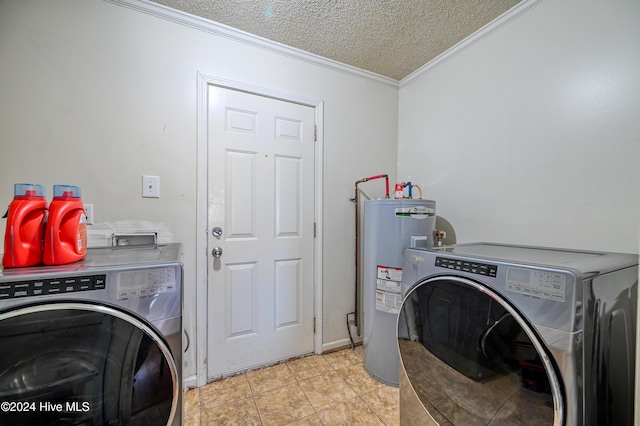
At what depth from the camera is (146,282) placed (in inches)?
32.7

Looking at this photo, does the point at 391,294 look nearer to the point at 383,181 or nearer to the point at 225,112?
the point at 383,181

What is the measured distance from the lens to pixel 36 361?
0.73 metres

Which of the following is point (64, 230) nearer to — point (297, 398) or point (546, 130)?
point (297, 398)

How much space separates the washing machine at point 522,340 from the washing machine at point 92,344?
0.99m

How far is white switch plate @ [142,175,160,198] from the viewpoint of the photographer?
1.50 meters

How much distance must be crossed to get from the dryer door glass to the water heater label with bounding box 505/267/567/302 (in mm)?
1166

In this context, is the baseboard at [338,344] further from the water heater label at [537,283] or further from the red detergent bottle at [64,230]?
the red detergent bottle at [64,230]

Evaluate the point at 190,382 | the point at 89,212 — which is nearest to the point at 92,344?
the point at 89,212

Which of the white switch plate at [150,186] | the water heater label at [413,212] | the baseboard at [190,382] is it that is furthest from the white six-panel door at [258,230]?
the water heater label at [413,212]

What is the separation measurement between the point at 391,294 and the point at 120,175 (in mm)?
1757

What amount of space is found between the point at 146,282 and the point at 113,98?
1213 millimetres

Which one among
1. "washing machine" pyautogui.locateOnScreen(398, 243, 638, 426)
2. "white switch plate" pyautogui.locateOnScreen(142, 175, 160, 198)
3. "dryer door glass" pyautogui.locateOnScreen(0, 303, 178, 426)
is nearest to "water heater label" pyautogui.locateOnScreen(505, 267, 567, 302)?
"washing machine" pyautogui.locateOnScreen(398, 243, 638, 426)

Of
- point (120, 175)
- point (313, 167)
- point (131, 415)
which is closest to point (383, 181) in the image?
point (313, 167)

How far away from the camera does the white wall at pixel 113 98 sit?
1277 millimetres
